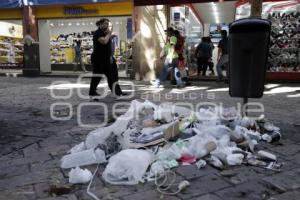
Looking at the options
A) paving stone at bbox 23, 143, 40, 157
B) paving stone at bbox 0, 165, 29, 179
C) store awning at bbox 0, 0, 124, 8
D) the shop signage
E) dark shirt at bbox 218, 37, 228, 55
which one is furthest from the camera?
the shop signage

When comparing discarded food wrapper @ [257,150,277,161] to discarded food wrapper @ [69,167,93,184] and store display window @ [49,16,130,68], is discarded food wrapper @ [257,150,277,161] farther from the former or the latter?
store display window @ [49,16,130,68]

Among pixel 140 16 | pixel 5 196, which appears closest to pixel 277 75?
pixel 140 16

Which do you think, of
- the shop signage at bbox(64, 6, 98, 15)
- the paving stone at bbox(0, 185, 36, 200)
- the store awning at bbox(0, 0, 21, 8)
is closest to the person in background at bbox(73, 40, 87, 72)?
the shop signage at bbox(64, 6, 98, 15)

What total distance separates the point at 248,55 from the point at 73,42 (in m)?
14.5

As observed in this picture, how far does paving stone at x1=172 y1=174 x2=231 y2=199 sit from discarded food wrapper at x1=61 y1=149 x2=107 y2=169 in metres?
0.96

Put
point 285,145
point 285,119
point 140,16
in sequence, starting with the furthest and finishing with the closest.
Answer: point 140,16 < point 285,119 < point 285,145

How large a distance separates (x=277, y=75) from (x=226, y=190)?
355 inches

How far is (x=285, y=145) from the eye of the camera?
4270mm

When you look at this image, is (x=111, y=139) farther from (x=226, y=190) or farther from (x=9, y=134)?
(x=9, y=134)

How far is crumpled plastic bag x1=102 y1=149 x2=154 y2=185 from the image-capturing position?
320cm

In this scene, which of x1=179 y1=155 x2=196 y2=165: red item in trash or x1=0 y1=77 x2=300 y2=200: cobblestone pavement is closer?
x1=0 y1=77 x2=300 y2=200: cobblestone pavement

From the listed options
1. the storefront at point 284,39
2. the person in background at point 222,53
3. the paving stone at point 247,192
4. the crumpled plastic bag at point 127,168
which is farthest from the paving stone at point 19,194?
the storefront at point 284,39

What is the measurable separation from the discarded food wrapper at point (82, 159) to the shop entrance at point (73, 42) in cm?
1241

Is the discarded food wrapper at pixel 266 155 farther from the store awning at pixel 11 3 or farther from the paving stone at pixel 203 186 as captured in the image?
the store awning at pixel 11 3
